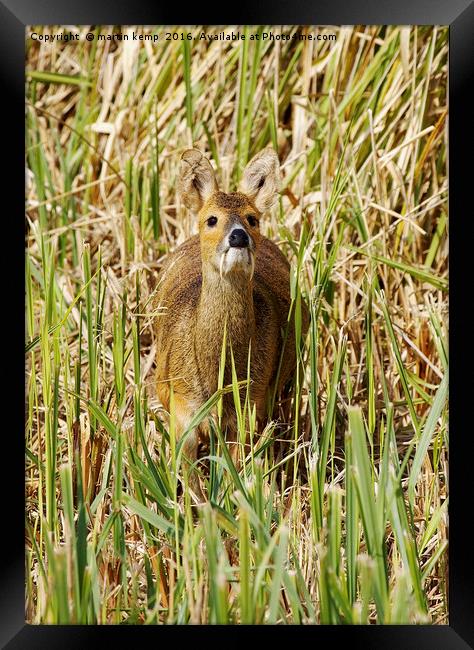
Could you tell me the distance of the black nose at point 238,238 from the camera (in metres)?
4.41

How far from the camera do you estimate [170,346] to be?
5121 millimetres

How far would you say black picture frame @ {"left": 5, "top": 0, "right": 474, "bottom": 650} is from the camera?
3492mm

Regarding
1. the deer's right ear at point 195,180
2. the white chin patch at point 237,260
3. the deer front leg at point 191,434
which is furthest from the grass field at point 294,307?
the deer's right ear at point 195,180

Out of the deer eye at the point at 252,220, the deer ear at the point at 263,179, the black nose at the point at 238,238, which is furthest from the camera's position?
the deer ear at the point at 263,179

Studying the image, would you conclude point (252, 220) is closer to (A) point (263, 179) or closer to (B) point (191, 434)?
(A) point (263, 179)

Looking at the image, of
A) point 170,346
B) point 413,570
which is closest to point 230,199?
point 170,346

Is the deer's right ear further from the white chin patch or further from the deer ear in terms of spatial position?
the white chin patch

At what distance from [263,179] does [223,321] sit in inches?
32.7

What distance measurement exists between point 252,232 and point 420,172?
146cm
